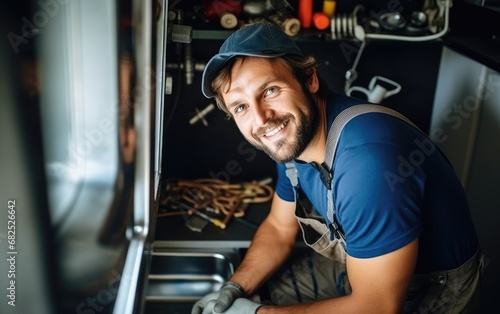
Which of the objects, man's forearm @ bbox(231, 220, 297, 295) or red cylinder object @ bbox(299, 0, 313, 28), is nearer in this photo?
man's forearm @ bbox(231, 220, 297, 295)

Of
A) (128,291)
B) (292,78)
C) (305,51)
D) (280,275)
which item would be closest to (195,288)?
(280,275)

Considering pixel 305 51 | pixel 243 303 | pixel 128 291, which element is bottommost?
pixel 243 303

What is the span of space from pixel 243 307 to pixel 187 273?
1.06 ft

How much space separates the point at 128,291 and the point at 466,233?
26.7 inches

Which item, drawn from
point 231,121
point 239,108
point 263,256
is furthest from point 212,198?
point 239,108

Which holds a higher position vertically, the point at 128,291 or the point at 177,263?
the point at 128,291

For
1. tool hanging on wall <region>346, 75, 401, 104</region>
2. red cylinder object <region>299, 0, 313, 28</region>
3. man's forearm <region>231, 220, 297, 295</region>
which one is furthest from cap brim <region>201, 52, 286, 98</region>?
tool hanging on wall <region>346, 75, 401, 104</region>

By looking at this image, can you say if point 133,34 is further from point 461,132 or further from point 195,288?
point 461,132

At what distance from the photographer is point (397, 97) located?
2000 millimetres

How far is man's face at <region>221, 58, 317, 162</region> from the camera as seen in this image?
1.23 metres

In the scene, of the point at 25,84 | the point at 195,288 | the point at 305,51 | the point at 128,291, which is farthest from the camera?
the point at 305,51

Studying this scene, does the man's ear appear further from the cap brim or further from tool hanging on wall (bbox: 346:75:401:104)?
tool hanging on wall (bbox: 346:75:401:104)

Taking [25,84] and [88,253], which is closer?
[25,84]

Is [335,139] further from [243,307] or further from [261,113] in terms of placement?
[243,307]
